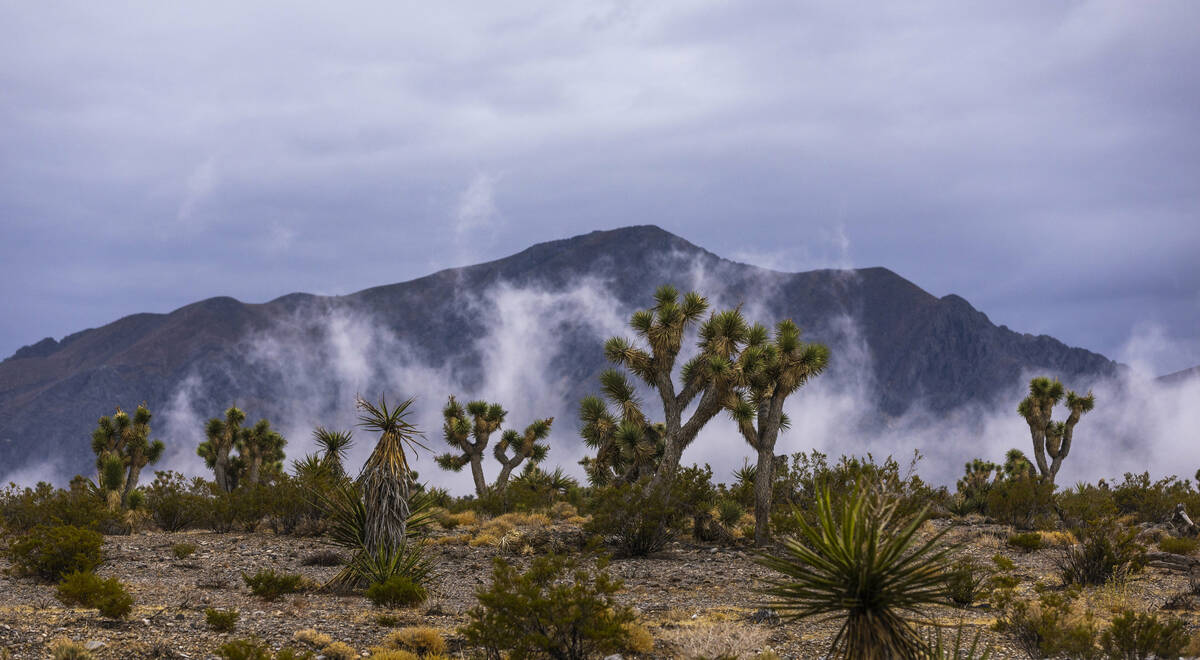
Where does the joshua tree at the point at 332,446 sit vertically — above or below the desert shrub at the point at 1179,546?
above

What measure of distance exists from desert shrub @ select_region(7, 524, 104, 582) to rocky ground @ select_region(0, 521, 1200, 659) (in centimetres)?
31

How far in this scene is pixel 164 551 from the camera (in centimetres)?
1994

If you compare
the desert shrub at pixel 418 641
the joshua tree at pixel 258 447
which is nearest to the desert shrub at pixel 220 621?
the desert shrub at pixel 418 641

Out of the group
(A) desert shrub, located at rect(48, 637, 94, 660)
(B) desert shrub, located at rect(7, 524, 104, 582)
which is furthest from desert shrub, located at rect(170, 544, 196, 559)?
(A) desert shrub, located at rect(48, 637, 94, 660)

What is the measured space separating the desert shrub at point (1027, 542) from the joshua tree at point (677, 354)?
25.5 feet

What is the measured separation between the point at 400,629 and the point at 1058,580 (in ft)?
38.5

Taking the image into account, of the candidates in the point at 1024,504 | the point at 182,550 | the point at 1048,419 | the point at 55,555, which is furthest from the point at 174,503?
the point at 1048,419

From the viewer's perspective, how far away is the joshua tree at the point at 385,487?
15219mm

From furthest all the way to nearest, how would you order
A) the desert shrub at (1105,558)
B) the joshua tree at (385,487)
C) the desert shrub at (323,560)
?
the desert shrub at (323,560)
the joshua tree at (385,487)
the desert shrub at (1105,558)

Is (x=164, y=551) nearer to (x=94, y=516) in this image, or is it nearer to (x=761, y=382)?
(x=94, y=516)

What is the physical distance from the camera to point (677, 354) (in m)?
24.4

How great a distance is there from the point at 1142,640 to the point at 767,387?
13.5 m

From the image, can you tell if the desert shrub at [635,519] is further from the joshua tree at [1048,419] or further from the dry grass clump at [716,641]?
the joshua tree at [1048,419]

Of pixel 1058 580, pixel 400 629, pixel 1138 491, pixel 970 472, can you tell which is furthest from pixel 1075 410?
pixel 400 629
